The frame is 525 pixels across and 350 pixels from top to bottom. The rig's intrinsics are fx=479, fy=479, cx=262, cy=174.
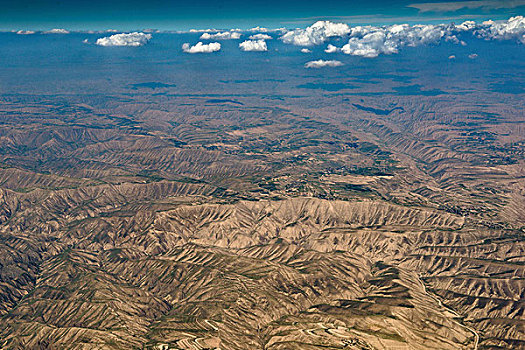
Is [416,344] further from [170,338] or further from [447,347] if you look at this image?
[170,338]

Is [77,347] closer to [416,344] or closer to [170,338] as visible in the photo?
[170,338]

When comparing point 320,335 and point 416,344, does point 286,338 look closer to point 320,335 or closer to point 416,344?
point 320,335

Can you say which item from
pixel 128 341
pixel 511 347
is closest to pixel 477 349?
pixel 511 347

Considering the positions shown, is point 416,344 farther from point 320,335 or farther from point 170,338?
point 170,338

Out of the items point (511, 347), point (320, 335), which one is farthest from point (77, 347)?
point (511, 347)

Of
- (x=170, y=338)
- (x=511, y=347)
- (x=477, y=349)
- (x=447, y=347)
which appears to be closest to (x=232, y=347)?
(x=170, y=338)

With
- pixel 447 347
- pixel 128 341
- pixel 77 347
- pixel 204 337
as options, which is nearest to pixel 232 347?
pixel 204 337
